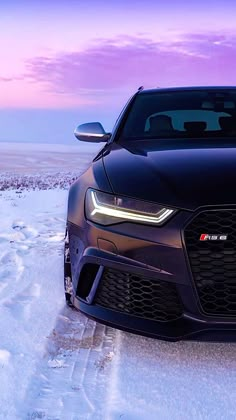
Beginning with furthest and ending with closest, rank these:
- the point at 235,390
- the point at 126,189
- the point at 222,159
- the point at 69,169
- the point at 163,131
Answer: the point at 69,169 < the point at 163,131 < the point at 222,159 < the point at 126,189 < the point at 235,390

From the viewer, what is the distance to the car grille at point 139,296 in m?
2.57

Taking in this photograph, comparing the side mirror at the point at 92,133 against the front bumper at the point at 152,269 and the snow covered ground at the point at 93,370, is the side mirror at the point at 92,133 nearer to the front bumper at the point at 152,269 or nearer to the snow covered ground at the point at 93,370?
the snow covered ground at the point at 93,370

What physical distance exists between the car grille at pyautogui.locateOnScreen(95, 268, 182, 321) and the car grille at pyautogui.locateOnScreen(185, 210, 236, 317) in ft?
0.48

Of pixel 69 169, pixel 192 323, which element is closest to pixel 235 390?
pixel 192 323

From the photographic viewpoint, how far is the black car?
247 cm

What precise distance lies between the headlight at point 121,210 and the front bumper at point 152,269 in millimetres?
42

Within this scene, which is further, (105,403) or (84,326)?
(84,326)

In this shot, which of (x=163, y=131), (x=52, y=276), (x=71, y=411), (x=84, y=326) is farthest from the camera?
(x=52, y=276)

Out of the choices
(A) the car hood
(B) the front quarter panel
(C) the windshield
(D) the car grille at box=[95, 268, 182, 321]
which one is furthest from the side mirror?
(D) the car grille at box=[95, 268, 182, 321]

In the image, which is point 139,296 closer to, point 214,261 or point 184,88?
point 214,261

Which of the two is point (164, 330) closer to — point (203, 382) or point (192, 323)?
point (192, 323)

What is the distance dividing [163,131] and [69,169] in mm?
14981

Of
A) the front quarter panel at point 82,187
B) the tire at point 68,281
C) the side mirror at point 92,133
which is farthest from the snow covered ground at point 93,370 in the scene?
the side mirror at point 92,133

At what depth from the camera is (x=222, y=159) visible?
9.89ft
